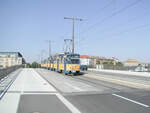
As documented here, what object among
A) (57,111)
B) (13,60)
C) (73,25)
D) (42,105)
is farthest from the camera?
(13,60)

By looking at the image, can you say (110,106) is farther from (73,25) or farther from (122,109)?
(73,25)

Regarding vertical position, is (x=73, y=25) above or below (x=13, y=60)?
above

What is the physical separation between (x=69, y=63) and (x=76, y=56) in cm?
179

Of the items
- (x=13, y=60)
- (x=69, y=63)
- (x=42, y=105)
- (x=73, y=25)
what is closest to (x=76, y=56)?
(x=69, y=63)

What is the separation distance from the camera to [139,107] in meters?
7.91

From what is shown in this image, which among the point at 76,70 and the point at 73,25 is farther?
the point at 73,25

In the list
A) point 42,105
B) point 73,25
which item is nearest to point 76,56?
point 73,25

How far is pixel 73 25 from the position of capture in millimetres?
43812

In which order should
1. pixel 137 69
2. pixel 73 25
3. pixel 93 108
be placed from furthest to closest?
pixel 137 69 < pixel 73 25 < pixel 93 108

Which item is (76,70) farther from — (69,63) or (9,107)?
(9,107)

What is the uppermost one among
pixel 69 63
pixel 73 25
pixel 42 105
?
pixel 73 25

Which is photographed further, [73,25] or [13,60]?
[13,60]

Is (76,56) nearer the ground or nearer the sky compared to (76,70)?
nearer the sky

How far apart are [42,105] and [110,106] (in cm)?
296
